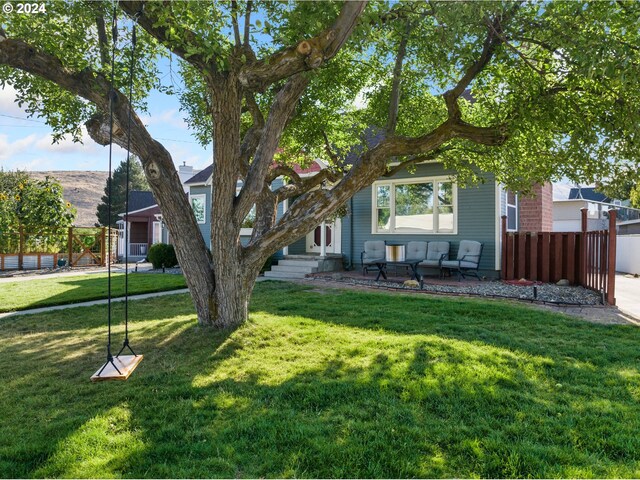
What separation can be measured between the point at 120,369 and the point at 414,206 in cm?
1047

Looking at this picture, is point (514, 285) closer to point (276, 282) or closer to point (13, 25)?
point (276, 282)

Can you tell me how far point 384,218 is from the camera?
13203mm

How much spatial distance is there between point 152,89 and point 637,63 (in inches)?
271

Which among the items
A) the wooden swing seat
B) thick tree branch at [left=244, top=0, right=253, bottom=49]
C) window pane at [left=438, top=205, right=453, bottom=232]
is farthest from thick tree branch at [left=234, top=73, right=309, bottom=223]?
window pane at [left=438, top=205, right=453, bottom=232]

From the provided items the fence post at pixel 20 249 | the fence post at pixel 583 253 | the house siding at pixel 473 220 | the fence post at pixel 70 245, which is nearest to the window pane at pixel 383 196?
the house siding at pixel 473 220

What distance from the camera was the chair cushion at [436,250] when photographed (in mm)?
11688

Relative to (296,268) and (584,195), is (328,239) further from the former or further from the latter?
(584,195)

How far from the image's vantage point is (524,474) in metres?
2.24

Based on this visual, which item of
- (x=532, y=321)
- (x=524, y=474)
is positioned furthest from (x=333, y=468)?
(x=532, y=321)

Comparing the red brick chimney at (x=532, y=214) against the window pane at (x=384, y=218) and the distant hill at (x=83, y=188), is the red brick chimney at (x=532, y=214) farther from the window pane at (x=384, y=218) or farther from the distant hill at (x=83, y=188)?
the distant hill at (x=83, y=188)

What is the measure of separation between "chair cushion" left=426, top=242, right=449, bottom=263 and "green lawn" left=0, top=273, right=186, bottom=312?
692cm

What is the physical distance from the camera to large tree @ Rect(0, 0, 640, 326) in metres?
4.14

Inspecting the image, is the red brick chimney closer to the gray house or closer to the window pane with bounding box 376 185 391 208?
the gray house

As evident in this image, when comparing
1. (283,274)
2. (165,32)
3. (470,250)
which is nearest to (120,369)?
(165,32)
